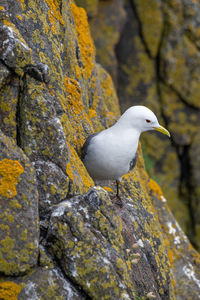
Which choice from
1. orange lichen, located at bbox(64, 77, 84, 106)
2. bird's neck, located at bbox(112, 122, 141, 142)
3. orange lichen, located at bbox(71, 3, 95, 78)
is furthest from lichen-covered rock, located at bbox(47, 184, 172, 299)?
orange lichen, located at bbox(71, 3, 95, 78)

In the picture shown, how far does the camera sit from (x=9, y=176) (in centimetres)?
332

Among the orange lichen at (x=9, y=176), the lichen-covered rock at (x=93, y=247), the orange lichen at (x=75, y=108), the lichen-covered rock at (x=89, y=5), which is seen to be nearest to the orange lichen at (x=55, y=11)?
the orange lichen at (x=75, y=108)

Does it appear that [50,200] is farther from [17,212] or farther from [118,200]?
[118,200]

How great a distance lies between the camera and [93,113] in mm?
6008

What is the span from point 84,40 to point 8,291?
4294 millimetres

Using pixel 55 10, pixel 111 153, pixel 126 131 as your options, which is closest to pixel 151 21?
pixel 55 10

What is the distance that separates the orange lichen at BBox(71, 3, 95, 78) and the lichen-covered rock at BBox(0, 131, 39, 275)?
10.3ft

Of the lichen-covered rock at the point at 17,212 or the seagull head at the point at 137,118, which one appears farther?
the seagull head at the point at 137,118

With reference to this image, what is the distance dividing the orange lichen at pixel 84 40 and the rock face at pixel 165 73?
5.88m

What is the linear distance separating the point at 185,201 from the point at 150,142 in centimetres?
226

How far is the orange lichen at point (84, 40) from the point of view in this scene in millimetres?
6309

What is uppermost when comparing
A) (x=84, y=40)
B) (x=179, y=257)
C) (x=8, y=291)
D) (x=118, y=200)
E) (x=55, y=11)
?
(x=55, y=11)

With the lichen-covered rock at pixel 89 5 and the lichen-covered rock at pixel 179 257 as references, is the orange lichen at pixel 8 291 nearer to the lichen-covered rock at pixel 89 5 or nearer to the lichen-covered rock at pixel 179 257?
the lichen-covered rock at pixel 179 257

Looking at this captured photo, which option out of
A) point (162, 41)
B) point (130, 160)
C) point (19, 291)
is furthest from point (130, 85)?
point (19, 291)
